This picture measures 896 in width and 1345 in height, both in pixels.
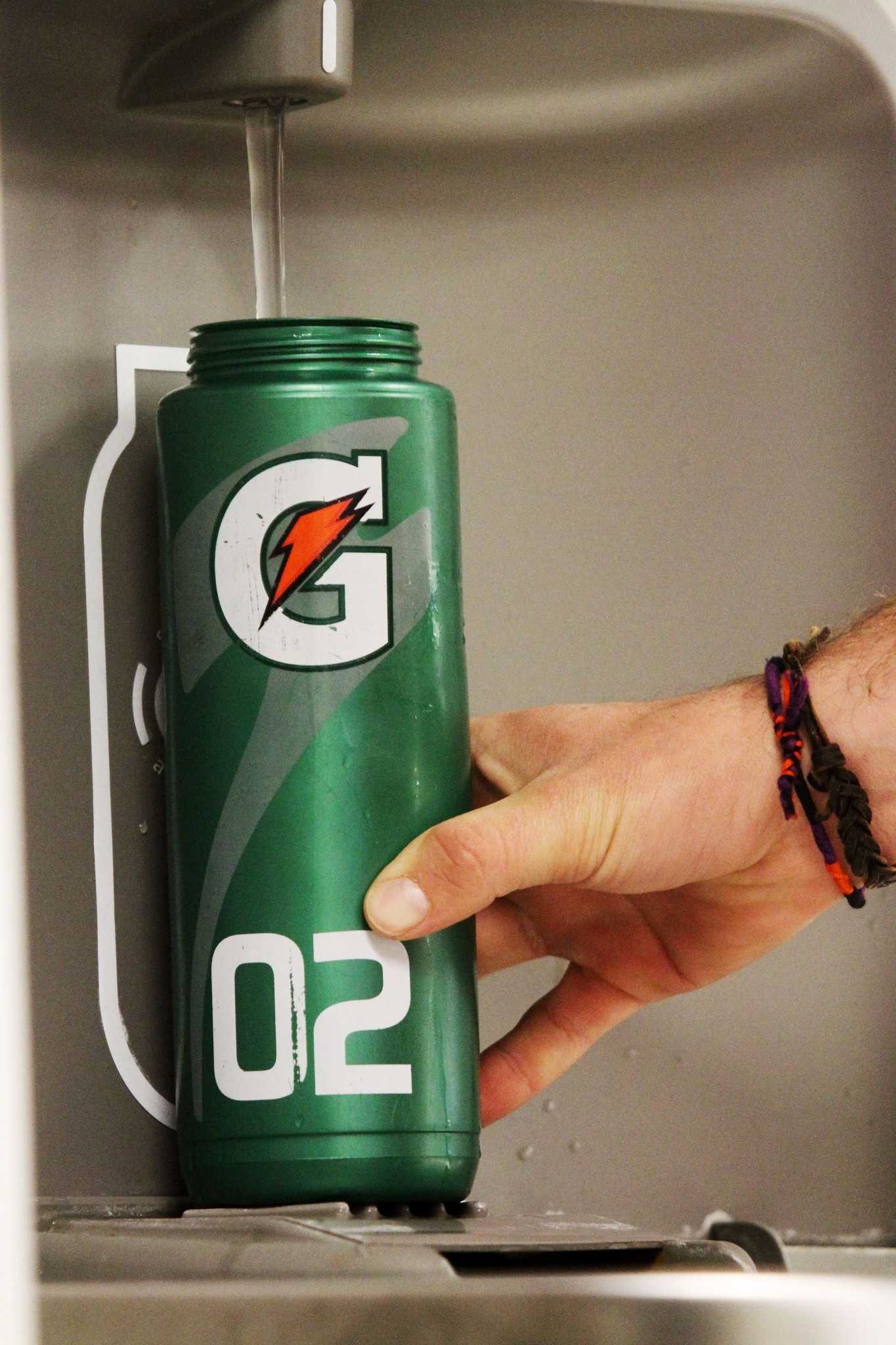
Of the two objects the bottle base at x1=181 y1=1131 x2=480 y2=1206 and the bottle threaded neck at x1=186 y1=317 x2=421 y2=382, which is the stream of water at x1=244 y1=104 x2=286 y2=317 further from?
the bottle base at x1=181 y1=1131 x2=480 y2=1206

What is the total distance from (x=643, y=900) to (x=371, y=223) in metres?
0.36

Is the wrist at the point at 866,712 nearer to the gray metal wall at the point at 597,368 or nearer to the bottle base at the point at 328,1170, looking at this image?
the gray metal wall at the point at 597,368

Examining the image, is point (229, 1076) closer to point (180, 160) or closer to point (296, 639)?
point (296, 639)

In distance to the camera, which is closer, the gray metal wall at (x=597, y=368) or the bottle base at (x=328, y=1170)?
the bottle base at (x=328, y=1170)

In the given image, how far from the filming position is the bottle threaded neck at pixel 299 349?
75 centimetres

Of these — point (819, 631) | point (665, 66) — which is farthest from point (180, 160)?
Result: point (819, 631)

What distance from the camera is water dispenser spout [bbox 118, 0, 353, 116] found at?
820 mm

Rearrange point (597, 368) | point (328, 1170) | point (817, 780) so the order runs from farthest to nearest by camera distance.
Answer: point (597, 368) → point (817, 780) → point (328, 1170)

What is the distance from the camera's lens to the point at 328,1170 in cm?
71

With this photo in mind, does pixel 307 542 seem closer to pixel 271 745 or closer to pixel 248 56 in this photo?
pixel 271 745

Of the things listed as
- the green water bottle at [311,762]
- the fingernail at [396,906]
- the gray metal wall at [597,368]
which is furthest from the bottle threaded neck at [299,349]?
the fingernail at [396,906]

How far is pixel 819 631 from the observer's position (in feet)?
2.82

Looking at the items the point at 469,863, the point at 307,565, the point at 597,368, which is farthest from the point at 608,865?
the point at 597,368

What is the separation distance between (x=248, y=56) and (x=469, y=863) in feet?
1.23
